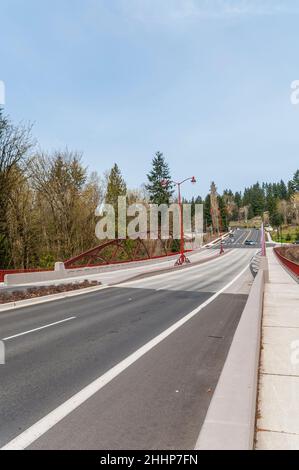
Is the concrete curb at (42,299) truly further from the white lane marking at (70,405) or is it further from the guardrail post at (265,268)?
the guardrail post at (265,268)

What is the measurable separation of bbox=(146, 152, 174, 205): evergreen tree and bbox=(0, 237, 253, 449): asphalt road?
81167 mm

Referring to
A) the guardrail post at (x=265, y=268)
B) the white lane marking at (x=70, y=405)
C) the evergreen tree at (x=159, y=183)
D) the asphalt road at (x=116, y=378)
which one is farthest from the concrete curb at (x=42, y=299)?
the evergreen tree at (x=159, y=183)

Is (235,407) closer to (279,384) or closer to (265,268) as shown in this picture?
(279,384)

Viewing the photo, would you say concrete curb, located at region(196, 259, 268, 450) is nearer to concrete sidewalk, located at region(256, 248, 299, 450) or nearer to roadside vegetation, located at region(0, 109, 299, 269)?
concrete sidewalk, located at region(256, 248, 299, 450)

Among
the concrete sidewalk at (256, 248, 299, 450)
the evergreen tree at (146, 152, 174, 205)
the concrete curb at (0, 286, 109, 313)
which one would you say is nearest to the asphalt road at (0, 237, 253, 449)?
the concrete sidewalk at (256, 248, 299, 450)

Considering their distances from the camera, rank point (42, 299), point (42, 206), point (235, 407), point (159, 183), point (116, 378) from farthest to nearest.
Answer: point (159, 183)
point (42, 206)
point (42, 299)
point (116, 378)
point (235, 407)

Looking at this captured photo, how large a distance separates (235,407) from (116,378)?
2566 millimetres

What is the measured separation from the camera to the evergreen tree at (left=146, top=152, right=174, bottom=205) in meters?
93.1

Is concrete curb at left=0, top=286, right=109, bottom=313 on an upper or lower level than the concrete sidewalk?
lower

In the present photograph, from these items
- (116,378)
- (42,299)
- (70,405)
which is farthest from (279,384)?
(42,299)

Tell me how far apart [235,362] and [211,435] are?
89.8 inches

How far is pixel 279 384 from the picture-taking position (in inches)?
209
